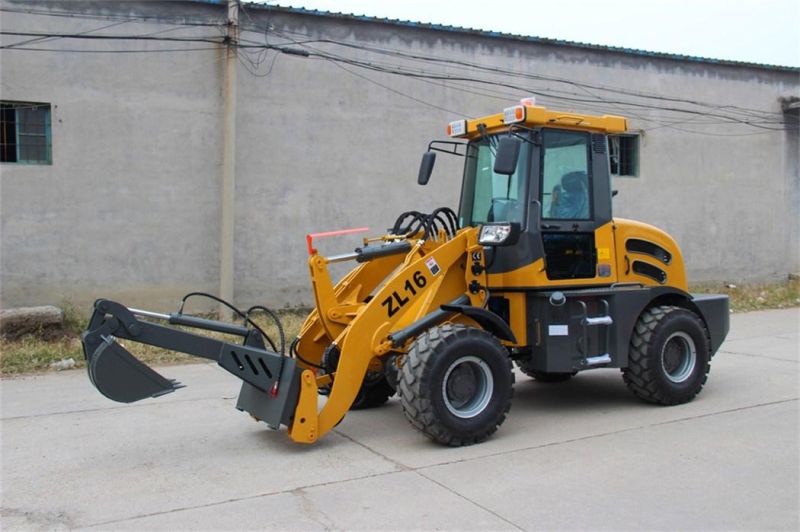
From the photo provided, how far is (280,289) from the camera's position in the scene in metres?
13.9

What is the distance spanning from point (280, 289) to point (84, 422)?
6881mm

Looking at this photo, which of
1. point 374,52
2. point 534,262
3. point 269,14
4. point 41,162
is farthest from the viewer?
point 374,52

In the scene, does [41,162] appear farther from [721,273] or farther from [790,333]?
[721,273]

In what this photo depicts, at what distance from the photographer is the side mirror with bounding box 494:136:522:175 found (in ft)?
20.1

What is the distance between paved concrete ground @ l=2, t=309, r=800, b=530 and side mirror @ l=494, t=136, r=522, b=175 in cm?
218

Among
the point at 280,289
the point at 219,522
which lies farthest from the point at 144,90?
the point at 219,522

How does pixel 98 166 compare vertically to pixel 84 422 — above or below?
above

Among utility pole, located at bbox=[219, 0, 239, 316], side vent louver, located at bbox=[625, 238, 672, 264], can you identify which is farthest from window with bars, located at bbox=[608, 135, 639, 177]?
side vent louver, located at bbox=[625, 238, 672, 264]

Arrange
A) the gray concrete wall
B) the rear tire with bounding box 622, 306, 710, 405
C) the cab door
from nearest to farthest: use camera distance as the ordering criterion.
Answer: the cab door, the rear tire with bounding box 622, 306, 710, 405, the gray concrete wall

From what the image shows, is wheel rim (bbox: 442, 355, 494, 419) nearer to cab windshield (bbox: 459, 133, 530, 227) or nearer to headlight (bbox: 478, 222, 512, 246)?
headlight (bbox: 478, 222, 512, 246)

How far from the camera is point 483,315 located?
6.37 m

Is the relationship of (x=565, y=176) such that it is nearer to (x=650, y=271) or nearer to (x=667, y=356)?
(x=650, y=271)

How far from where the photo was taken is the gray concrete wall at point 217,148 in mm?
12242

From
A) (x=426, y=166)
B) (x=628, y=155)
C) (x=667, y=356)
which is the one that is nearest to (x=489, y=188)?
(x=426, y=166)
